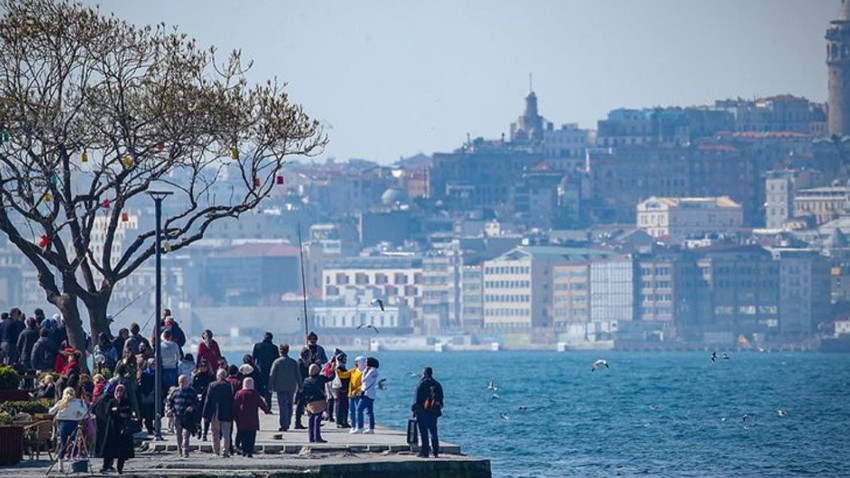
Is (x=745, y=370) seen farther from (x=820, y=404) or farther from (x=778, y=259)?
(x=778, y=259)

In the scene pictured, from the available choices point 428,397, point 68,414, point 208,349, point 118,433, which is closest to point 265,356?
point 208,349

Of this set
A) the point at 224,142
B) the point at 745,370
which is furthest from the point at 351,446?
the point at 745,370

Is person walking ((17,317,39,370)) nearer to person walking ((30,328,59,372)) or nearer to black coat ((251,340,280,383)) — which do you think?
person walking ((30,328,59,372))

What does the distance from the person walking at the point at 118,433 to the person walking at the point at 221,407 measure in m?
1.36

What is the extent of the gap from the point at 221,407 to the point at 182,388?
0.66 m

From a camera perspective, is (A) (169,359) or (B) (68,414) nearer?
(B) (68,414)

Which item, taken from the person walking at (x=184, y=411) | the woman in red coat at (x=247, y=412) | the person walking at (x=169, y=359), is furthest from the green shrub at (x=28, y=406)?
the woman in red coat at (x=247, y=412)

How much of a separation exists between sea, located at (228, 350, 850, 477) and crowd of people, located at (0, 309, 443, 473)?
8.74 metres

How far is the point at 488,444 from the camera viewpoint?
49.7 meters

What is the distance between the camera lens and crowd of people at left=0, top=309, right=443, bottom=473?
25.7m

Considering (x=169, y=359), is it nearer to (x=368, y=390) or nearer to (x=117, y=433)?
(x=368, y=390)

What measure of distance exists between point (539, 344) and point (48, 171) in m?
161

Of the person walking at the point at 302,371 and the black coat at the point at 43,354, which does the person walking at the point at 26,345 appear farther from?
the person walking at the point at 302,371

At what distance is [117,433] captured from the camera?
990 inches
